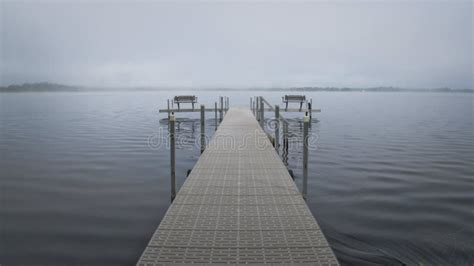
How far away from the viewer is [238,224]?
16.6 ft

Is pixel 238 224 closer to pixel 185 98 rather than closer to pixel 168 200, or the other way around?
pixel 168 200

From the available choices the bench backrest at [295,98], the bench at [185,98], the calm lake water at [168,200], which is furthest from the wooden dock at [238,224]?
the bench backrest at [295,98]

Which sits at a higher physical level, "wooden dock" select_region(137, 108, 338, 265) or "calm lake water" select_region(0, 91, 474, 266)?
"wooden dock" select_region(137, 108, 338, 265)

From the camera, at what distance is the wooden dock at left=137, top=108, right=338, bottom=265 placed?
414cm

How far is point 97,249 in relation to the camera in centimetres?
646

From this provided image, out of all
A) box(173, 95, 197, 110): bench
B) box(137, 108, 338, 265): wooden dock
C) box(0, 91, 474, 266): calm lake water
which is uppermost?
box(173, 95, 197, 110): bench

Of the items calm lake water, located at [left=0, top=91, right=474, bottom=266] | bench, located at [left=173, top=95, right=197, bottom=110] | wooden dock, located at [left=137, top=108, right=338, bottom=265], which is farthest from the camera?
bench, located at [left=173, top=95, right=197, bottom=110]

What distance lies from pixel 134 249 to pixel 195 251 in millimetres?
2816

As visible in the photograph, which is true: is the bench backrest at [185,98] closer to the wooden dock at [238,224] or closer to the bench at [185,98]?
the bench at [185,98]

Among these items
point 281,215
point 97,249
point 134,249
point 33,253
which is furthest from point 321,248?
point 33,253

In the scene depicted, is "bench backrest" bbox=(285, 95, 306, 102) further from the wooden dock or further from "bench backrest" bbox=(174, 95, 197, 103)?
the wooden dock

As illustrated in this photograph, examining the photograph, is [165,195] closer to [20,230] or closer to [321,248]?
[20,230]

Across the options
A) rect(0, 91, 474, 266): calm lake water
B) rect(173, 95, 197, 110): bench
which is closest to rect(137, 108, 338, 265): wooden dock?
rect(0, 91, 474, 266): calm lake water

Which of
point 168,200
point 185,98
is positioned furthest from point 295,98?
point 168,200
